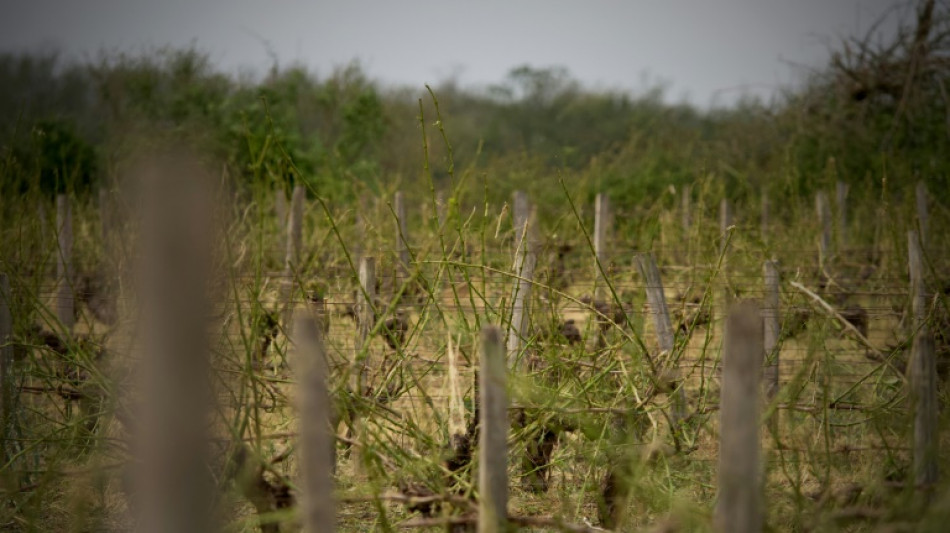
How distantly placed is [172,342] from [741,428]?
34.1 inches

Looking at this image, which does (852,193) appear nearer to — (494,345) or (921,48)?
(921,48)

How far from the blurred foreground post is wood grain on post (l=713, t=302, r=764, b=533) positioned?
2.63ft

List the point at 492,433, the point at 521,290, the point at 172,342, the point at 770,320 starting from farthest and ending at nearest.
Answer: the point at 770,320
the point at 521,290
the point at 492,433
the point at 172,342

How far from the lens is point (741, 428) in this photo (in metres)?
1.31

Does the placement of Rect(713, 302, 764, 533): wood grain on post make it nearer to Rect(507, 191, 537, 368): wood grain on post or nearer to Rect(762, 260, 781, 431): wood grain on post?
Rect(507, 191, 537, 368): wood grain on post

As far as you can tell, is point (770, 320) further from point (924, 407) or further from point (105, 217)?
point (105, 217)

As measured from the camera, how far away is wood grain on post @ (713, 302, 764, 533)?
131 cm

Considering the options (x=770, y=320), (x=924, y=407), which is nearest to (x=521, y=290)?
(x=770, y=320)

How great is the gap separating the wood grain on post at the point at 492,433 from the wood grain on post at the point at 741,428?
1.58 feet

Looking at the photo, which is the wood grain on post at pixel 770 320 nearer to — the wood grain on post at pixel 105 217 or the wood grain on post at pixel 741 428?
the wood grain on post at pixel 741 428

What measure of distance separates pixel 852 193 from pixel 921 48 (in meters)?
2.72

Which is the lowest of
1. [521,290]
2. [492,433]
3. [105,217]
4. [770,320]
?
[492,433]

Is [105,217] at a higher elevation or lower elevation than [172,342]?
higher

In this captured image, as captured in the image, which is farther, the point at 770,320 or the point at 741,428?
the point at 770,320
